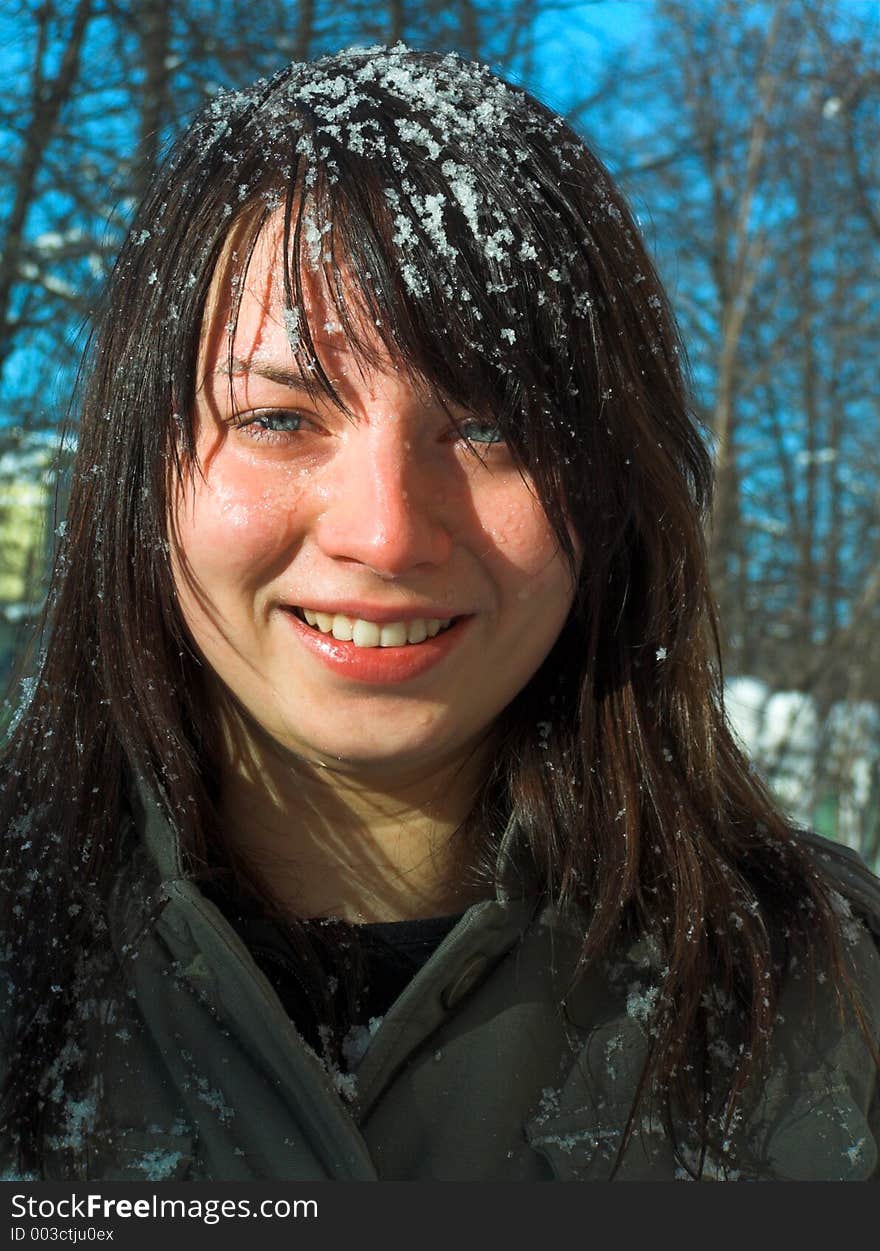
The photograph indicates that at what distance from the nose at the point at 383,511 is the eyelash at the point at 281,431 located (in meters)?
0.06

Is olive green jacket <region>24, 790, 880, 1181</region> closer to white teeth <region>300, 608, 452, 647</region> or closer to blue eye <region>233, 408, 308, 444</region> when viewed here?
white teeth <region>300, 608, 452, 647</region>

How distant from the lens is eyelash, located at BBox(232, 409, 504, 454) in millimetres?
1244

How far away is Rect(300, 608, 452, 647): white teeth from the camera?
1251 millimetres

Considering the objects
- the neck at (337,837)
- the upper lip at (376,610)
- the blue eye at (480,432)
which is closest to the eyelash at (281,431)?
the blue eye at (480,432)

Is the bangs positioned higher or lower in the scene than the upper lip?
higher

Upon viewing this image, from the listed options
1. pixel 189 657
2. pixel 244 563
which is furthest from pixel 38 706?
pixel 244 563

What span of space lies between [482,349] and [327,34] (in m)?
2.92

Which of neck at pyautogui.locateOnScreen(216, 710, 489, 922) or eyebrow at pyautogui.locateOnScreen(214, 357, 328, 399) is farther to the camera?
neck at pyautogui.locateOnScreen(216, 710, 489, 922)

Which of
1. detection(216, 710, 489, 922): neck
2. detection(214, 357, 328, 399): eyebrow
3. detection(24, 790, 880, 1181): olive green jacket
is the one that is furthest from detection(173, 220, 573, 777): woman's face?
detection(24, 790, 880, 1181): olive green jacket

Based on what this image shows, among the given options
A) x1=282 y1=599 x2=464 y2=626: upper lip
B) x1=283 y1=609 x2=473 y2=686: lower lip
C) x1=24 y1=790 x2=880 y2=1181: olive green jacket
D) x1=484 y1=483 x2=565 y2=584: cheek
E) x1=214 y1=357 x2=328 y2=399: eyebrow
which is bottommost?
x1=24 y1=790 x2=880 y2=1181: olive green jacket

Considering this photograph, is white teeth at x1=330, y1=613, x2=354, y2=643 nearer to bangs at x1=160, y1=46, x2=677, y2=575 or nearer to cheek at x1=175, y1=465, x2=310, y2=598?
cheek at x1=175, y1=465, x2=310, y2=598

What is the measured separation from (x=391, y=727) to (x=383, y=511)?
247 millimetres

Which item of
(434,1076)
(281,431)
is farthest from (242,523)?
(434,1076)

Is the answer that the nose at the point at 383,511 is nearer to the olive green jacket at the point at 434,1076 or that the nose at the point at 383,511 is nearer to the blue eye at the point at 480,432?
the blue eye at the point at 480,432
